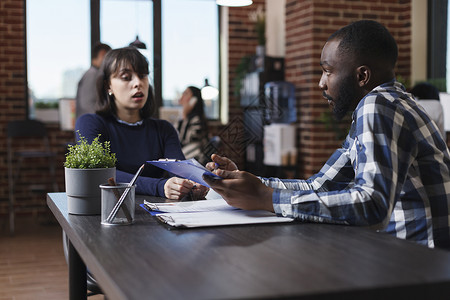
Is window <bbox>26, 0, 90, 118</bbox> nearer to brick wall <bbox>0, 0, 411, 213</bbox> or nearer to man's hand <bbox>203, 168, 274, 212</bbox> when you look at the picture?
brick wall <bbox>0, 0, 411, 213</bbox>

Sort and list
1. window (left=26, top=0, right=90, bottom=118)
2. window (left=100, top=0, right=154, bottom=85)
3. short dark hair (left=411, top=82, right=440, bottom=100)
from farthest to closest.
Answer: window (left=100, top=0, right=154, bottom=85), window (left=26, top=0, right=90, bottom=118), short dark hair (left=411, top=82, right=440, bottom=100)

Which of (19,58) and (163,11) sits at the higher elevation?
(163,11)

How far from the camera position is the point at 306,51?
5242 mm

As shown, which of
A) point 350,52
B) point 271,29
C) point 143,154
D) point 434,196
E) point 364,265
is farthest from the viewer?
point 271,29

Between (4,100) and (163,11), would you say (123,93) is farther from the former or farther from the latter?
(163,11)

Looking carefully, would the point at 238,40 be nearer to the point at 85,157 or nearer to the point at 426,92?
the point at 426,92

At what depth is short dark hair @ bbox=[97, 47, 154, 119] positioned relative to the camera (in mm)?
2428

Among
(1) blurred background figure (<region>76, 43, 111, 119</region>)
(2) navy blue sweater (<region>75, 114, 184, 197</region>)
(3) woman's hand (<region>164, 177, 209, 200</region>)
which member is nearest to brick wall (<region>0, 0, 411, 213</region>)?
(1) blurred background figure (<region>76, 43, 111, 119</region>)

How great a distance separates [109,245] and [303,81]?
173 inches

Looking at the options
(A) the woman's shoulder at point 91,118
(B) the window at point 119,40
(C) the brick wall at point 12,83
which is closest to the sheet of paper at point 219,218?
(A) the woman's shoulder at point 91,118

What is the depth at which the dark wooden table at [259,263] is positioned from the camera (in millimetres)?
804

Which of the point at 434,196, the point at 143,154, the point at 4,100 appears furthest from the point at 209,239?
the point at 4,100

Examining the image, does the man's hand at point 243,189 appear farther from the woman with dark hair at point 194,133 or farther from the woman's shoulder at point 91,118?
the woman with dark hair at point 194,133

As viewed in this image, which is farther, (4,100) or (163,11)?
(163,11)
